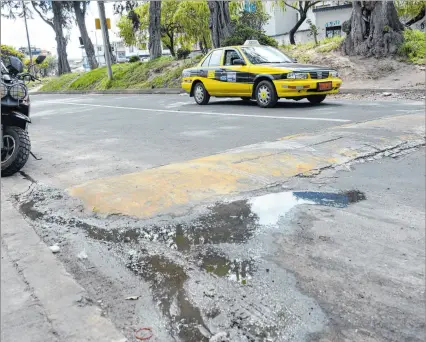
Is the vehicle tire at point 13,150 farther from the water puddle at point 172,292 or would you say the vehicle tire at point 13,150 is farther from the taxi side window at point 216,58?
the taxi side window at point 216,58

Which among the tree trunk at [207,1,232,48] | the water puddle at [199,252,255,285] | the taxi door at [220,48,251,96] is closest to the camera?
the water puddle at [199,252,255,285]

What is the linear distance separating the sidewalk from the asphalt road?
1.99 meters

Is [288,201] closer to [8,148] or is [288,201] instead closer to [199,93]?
[8,148]

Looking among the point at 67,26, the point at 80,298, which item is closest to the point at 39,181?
the point at 80,298

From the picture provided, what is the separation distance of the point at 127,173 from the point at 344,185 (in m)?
2.30

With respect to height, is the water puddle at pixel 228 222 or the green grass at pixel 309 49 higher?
the green grass at pixel 309 49

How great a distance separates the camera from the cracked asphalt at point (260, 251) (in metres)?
2.21

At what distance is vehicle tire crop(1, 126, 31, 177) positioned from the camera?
5.14 metres

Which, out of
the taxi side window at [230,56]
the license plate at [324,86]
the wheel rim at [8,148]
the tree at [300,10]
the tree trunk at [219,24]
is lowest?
the wheel rim at [8,148]

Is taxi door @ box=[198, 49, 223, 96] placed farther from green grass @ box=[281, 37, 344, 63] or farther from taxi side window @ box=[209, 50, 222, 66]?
green grass @ box=[281, 37, 344, 63]

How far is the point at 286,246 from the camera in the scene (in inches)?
121

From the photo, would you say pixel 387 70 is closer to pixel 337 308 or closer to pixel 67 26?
pixel 337 308

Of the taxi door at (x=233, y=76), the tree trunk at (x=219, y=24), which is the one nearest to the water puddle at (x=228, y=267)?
the taxi door at (x=233, y=76)

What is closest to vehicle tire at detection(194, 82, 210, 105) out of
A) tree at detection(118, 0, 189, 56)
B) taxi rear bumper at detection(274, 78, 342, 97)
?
taxi rear bumper at detection(274, 78, 342, 97)
